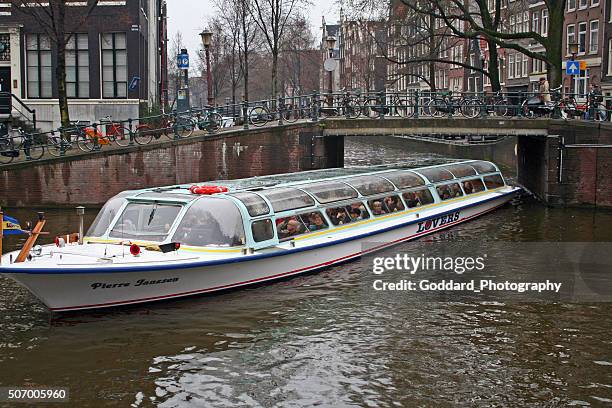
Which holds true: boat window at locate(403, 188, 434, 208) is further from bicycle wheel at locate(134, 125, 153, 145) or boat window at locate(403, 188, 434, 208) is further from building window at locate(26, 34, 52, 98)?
building window at locate(26, 34, 52, 98)

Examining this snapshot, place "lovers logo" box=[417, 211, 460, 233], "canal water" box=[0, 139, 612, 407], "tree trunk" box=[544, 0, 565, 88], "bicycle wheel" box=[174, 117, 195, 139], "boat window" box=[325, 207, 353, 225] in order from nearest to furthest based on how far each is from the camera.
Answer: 1. "canal water" box=[0, 139, 612, 407]
2. "boat window" box=[325, 207, 353, 225]
3. "lovers logo" box=[417, 211, 460, 233]
4. "bicycle wheel" box=[174, 117, 195, 139]
5. "tree trunk" box=[544, 0, 565, 88]

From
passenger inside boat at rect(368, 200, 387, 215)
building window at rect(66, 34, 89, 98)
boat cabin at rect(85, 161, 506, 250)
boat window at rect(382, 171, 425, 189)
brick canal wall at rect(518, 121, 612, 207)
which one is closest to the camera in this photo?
boat cabin at rect(85, 161, 506, 250)

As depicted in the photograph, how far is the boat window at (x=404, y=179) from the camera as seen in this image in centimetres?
2084

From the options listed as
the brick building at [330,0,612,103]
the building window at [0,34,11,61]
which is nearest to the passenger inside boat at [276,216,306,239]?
the brick building at [330,0,612,103]

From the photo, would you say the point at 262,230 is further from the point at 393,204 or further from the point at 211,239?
the point at 393,204

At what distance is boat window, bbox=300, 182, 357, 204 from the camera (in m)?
17.7

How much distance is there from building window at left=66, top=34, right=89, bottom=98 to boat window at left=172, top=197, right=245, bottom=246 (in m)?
22.8

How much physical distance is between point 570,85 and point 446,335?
41.5 metres

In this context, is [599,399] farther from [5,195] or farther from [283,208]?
[5,195]

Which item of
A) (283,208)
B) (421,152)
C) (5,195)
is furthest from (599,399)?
(421,152)

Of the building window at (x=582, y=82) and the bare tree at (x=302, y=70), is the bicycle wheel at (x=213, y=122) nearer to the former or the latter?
the building window at (x=582, y=82)

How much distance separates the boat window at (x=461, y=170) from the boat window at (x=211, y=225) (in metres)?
10.5

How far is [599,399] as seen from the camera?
10031mm

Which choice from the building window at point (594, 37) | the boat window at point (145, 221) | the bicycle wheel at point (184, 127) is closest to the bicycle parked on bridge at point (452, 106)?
the bicycle wheel at point (184, 127)
